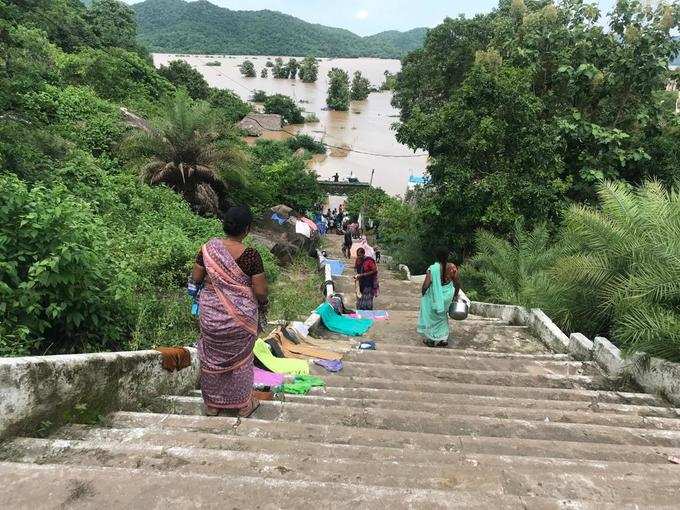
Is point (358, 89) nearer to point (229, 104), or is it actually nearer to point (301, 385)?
point (229, 104)

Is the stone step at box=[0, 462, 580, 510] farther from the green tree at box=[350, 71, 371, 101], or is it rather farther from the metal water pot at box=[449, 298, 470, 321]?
the green tree at box=[350, 71, 371, 101]

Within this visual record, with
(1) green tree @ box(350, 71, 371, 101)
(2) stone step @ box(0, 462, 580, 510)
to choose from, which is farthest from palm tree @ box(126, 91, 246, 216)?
(1) green tree @ box(350, 71, 371, 101)

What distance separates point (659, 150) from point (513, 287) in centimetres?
737

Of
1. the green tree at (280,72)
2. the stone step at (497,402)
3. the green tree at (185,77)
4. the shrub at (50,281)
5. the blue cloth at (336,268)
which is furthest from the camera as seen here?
the green tree at (280,72)

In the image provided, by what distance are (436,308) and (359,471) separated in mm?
3954

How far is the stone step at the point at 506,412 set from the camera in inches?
146

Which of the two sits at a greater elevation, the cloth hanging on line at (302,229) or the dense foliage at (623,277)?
the dense foliage at (623,277)

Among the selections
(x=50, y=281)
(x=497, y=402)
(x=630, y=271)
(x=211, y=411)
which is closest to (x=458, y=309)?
(x=630, y=271)

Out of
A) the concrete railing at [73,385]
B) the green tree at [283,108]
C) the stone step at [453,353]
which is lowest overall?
the green tree at [283,108]

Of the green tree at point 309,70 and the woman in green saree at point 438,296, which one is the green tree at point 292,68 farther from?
the woman in green saree at point 438,296

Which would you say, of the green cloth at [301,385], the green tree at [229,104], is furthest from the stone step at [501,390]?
the green tree at [229,104]

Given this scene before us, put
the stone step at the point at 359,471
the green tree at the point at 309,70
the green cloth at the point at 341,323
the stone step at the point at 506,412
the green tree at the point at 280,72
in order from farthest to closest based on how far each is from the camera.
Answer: the green tree at the point at 280,72 → the green tree at the point at 309,70 → the green cloth at the point at 341,323 → the stone step at the point at 506,412 → the stone step at the point at 359,471

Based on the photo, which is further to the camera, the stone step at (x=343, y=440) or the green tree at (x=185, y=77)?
the green tree at (x=185, y=77)

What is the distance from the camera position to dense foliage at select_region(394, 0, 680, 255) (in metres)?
11.5
